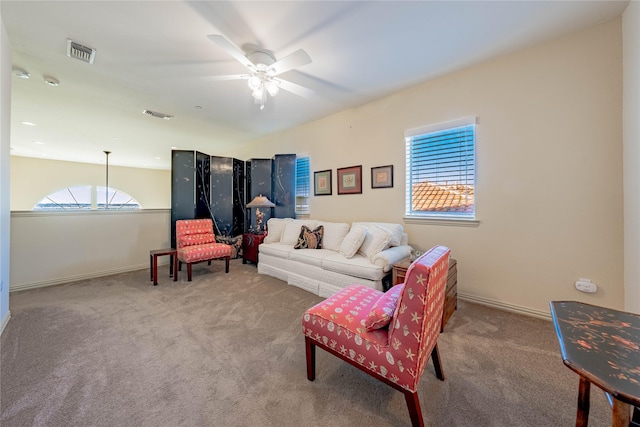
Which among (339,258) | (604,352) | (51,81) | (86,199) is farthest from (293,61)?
(86,199)

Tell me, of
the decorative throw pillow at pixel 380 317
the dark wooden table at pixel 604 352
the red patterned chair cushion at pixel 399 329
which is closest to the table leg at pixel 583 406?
the dark wooden table at pixel 604 352

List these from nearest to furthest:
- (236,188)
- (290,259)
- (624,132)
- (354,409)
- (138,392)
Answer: (354,409)
(138,392)
(624,132)
(290,259)
(236,188)

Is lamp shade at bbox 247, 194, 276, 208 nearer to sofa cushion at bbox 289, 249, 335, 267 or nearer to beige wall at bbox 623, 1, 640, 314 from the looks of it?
sofa cushion at bbox 289, 249, 335, 267

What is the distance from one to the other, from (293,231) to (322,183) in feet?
3.53

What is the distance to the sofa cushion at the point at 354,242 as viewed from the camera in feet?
9.43

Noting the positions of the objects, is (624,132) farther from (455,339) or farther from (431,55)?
(455,339)

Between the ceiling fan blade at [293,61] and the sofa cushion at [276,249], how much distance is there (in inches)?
91.7

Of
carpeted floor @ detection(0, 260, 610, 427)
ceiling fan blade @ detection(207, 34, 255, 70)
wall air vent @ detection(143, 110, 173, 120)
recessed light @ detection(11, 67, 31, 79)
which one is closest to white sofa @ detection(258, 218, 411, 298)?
carpeted floor @ detection(0, 260, 610, 427)

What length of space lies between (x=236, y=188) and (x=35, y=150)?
20.9 ft

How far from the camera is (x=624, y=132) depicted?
1924 mm

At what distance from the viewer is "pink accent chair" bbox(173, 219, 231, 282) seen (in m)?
3.49

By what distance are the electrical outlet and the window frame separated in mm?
959

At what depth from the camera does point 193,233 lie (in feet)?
13.2

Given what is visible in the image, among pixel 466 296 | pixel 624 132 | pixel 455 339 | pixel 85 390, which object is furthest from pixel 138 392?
pixel 624 132
